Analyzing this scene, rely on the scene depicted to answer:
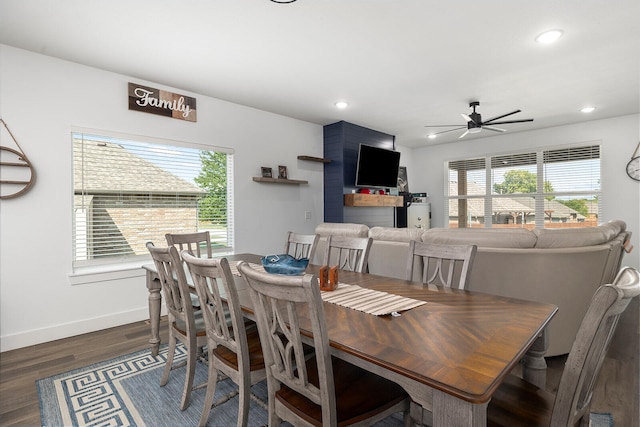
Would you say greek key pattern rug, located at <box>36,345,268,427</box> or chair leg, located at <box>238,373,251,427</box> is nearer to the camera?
chair leg, located at <box>238,373,251,427</box>

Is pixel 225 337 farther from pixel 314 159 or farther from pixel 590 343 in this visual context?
pixel 314 159

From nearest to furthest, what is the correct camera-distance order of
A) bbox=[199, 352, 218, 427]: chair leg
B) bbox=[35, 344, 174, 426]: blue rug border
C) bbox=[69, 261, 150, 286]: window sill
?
bbox=[199, 352, 218, 427]: chair leg, bbox=[35, 344, 174, 426]: blue rug border, bbox=[69, 261, 150, 286]: window sill

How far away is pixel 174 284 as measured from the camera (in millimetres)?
1959

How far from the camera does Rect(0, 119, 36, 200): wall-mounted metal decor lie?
2791mm

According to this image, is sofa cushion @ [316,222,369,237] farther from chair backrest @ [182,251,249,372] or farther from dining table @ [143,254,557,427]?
chair backrest @ [182,251,249,372]

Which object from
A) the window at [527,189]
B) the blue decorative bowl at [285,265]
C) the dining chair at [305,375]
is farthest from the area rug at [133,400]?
the window at [527,189]

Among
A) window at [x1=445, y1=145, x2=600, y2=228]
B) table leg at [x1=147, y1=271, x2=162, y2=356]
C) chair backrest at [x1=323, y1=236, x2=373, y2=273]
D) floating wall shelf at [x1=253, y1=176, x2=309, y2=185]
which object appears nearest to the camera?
chair backrest at [x1=323, y1=236, x2=373, y2=273]

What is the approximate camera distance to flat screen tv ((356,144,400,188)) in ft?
17.6

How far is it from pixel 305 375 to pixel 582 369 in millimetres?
813

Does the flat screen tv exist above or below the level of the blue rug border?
above

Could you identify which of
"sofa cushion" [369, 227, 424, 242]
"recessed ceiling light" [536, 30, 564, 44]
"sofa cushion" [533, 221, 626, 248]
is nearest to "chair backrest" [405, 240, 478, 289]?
"sofa cushion" [369, 227, 424, 242]

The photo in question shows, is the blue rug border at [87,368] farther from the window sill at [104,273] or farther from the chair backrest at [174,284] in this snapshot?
the window sill at [104,273]

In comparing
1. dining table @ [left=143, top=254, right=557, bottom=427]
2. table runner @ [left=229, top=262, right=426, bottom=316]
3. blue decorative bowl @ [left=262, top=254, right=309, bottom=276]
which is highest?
blue decorative bowl @ [left=262, top=254, right=309, bottom=276]

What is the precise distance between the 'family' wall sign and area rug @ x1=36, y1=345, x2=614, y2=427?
2.55m
